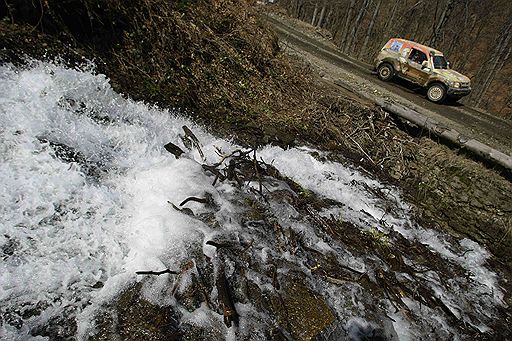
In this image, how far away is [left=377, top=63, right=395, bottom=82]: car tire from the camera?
1242 cm

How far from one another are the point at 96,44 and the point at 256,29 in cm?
436

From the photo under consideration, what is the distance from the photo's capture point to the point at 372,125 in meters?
8.14

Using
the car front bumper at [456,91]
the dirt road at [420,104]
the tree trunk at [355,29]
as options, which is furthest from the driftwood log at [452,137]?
the tree trunk at [355,29]

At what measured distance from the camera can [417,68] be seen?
11.5 m

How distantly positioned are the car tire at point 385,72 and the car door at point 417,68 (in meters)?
0.70

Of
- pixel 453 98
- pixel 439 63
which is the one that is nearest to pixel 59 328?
pixel 439 63

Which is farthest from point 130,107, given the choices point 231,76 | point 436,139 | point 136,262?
point 436,139

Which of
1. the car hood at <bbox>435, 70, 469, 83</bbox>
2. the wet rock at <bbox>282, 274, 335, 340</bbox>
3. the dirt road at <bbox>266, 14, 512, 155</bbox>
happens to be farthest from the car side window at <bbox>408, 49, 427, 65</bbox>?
the wet rock at <bbox>282, 274, 335, 340</bbox>

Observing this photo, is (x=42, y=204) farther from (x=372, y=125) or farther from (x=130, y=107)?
(x=372, y=125)

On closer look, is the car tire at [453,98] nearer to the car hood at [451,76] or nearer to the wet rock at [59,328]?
the car hood at [451,76]

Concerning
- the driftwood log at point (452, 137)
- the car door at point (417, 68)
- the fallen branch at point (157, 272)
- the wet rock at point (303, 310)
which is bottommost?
the wet rock at point (303, 310)

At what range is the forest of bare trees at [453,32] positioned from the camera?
21.6m

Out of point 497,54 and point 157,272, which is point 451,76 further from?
point 157,272

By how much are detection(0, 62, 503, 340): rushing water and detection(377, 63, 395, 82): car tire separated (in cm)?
786
